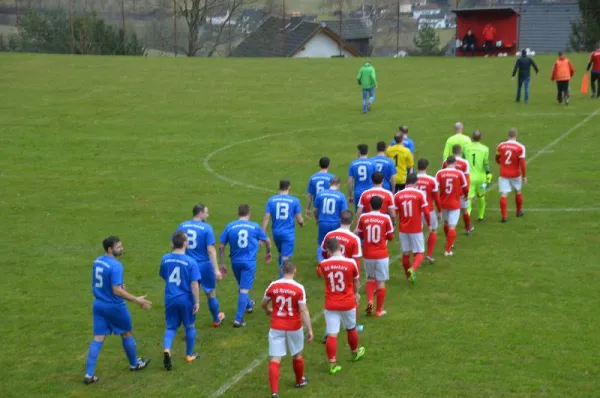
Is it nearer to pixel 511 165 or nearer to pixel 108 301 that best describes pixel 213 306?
pixel 108 301

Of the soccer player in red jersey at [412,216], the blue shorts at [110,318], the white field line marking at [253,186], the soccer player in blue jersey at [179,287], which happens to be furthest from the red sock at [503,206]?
the blue shorts at [110,318]

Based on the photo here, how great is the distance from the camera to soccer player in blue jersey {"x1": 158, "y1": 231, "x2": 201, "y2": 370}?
13383 mm

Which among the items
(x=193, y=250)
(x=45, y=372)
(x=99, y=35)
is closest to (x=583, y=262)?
(x=193, y=250)

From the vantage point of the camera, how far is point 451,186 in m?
19.0

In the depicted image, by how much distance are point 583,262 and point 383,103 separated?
2218 cm

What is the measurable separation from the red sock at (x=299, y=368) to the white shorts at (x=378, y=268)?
3.32m

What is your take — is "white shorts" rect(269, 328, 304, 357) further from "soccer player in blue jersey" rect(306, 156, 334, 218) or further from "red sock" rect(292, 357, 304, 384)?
"soccer player in blue jersey" rect(306, 156, 334, 218)

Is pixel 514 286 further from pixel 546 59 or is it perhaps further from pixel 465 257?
pixel 546 59

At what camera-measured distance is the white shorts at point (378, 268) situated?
1545 cm

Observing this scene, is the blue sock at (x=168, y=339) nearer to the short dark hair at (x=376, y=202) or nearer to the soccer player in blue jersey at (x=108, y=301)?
the soccer player in blue jersey at (x=108, y=301)

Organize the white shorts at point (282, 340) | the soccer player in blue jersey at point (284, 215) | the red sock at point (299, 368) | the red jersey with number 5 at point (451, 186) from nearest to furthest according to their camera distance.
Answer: the white shorts at point (282, 340)
the red sock at point (299, 368)
the soccer player in blue jersey at point (284, 215)
the red jersey with number 5 at point (451, 186)

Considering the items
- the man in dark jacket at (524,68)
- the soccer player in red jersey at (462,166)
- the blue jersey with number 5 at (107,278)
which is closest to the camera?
the blue jersey with number 5 at (107,278)

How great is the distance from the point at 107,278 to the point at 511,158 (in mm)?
12401

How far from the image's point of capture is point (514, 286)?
1734 cm
